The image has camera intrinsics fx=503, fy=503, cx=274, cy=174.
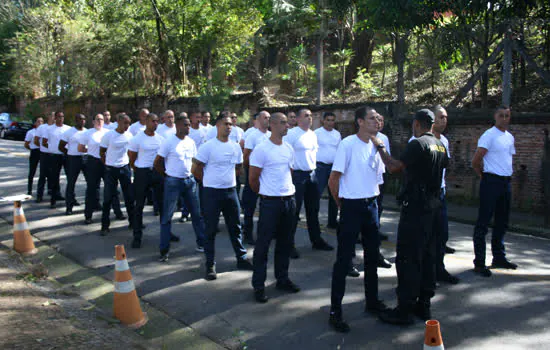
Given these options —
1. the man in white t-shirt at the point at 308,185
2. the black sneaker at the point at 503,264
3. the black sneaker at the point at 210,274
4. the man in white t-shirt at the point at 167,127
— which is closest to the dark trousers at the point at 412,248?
the black sneaker at the point at 503,264

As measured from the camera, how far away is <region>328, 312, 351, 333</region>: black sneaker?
484 cm

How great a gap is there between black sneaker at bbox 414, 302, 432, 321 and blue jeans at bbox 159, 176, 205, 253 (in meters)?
3.49

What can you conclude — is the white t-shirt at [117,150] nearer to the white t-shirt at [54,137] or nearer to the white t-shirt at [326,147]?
the white t-shirt at [54,137]

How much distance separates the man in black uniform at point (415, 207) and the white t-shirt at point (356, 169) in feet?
0.67

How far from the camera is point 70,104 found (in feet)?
119

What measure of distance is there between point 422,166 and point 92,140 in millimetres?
7058

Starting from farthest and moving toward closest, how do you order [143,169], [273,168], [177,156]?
[143,169] < [177,156] < [273,168]

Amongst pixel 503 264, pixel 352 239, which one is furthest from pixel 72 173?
pixel 503 264

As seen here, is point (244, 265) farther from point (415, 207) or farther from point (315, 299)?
point (415, 207)

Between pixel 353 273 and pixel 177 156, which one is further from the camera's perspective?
pixel 177 156

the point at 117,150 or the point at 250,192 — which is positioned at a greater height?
the point at 117,150

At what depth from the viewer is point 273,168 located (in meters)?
5.86

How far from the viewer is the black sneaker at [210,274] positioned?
6441 mm

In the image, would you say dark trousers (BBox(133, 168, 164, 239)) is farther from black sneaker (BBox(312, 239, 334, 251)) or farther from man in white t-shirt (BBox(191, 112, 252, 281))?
black sneaker (BBox(312, 239, 334, 251))
